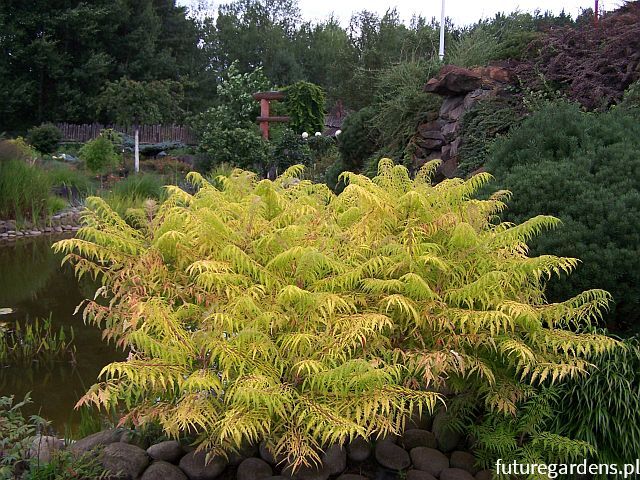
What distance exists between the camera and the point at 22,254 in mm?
11039

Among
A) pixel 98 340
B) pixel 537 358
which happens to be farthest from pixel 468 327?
pixel 98 340

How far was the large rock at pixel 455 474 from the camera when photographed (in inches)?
120

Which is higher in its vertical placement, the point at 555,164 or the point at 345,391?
the point at 555,164

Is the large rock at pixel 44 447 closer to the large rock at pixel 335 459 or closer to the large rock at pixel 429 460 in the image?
the large rock at pixel 335 459

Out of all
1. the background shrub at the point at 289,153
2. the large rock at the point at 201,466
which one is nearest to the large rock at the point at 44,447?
the large rock at the point at 201,466

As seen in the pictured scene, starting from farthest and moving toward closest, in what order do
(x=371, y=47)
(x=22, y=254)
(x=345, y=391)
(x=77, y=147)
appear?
(x=371, y=47) < (x=77, y=147) < (x=22, y=254) < (x=345, y=391)

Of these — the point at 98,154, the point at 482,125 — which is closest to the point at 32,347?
the point at 482,125

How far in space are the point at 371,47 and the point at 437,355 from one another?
30.0m

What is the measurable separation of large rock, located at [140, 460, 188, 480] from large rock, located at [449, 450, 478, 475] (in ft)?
4.40

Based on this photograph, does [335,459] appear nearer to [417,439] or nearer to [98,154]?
[417,439]

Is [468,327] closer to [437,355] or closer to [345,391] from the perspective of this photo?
[437,355]

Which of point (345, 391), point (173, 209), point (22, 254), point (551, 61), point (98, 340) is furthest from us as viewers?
point (22, 254)

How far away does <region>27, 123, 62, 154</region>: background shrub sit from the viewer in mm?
26828

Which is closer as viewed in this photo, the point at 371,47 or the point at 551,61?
the point at 551,61
